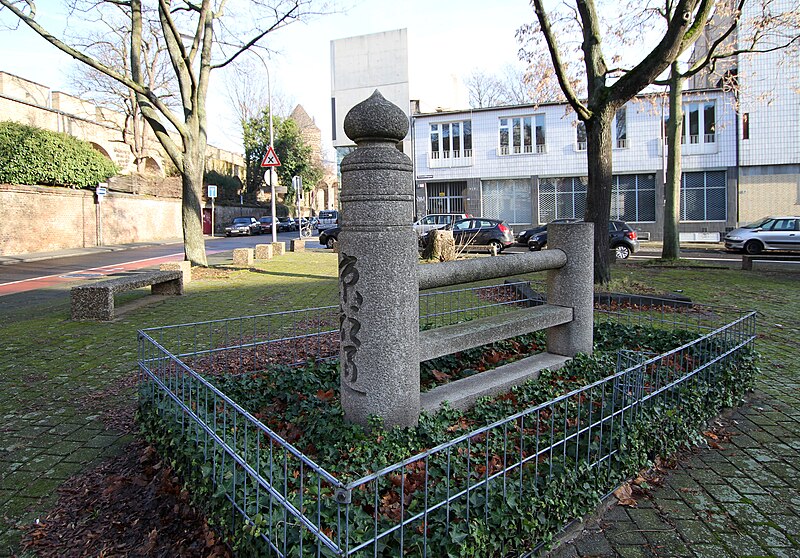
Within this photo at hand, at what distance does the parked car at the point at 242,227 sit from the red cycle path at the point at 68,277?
22.4 metres

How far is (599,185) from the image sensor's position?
37.2ft

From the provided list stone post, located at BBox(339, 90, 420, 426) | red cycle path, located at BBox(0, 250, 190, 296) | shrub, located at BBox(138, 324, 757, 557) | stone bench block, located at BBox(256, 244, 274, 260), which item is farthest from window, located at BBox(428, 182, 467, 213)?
stone post, located at BBox(339, 90, 420, 426)

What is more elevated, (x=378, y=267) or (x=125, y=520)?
(x=378, y=267)

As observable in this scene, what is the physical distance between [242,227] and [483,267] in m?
42.2

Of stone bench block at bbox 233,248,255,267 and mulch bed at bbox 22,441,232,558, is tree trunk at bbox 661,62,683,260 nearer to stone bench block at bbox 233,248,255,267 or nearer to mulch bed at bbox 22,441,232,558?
stone bench block at bbox 233,248,255,267

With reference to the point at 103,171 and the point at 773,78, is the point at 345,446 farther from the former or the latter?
the point at 773,78

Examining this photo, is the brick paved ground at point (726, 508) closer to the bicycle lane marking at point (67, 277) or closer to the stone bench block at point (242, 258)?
the bicycle lane marking at point (67, 277)

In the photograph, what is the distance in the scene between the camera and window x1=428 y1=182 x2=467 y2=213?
125 ft

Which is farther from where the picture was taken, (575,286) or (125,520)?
(575,286)

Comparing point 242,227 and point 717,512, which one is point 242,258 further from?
point 242,227

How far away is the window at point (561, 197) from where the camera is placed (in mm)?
34906

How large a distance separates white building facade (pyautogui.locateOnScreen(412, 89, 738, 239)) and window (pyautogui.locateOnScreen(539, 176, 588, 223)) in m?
0.06

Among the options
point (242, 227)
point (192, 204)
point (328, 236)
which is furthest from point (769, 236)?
point (242, 227)

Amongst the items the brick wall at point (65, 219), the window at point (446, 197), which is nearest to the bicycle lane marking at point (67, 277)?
the brick wall at point (65, 219)
